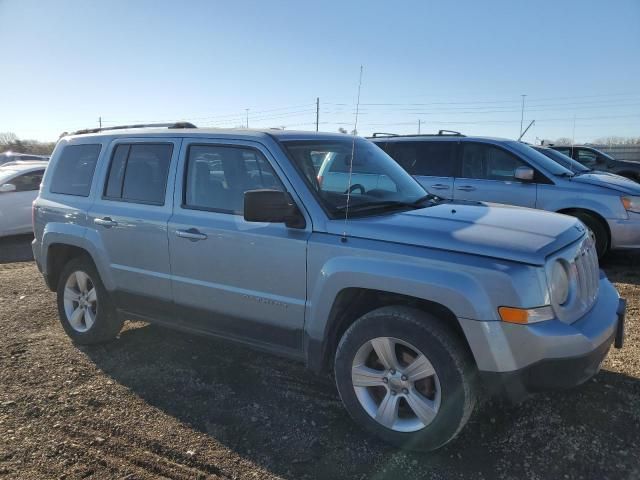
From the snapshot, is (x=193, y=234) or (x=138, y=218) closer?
(x=193, y=234)

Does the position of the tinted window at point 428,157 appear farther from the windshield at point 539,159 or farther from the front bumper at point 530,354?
the front bumper at point 530,354

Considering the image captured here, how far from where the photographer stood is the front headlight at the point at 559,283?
2.83 metres

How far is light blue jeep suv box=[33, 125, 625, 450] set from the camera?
2803 millimetres

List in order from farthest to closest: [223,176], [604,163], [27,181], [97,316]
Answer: [604,163] → [27,181] → [97,316] → [223,176]

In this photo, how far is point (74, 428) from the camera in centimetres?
347

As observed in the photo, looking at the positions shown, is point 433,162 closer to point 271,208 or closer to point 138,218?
point 138,218

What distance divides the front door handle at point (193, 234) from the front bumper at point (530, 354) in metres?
1.95

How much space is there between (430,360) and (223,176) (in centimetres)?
199

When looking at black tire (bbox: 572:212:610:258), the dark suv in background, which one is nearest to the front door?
black tire (bbox: 572:212:610:258)

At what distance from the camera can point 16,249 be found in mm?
9812

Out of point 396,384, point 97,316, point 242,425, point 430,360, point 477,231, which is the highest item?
point 477,231

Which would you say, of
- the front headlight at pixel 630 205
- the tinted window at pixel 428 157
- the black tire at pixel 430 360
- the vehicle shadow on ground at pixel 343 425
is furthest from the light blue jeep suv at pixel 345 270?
the front headlight at pixel 630 205

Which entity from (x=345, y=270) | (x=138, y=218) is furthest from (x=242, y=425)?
(x=138, y=218)

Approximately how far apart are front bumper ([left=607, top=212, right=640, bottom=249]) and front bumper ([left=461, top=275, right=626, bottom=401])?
→ 15.5 feet
